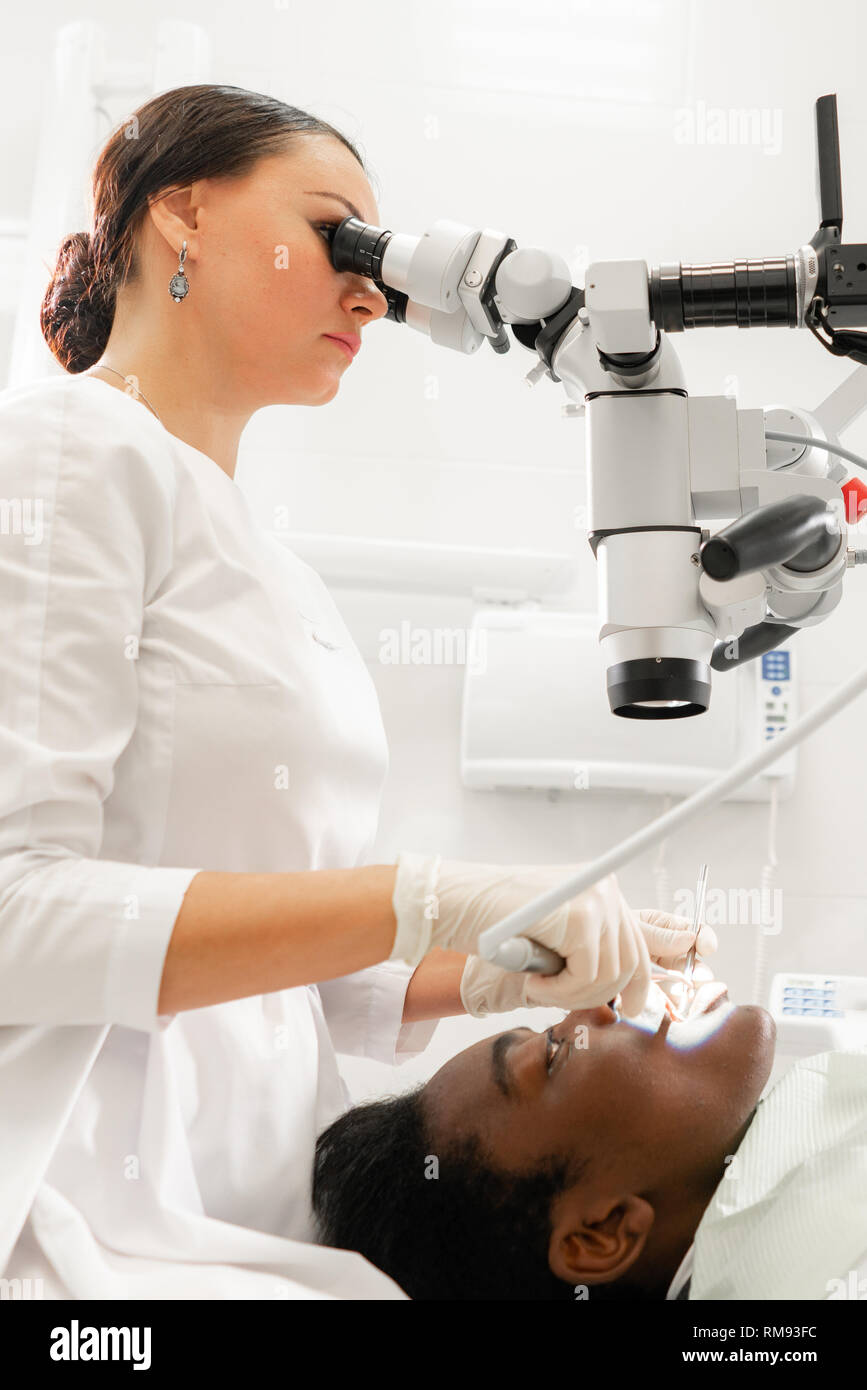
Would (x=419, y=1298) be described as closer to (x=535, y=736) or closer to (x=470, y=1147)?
(x=470, y=1147)

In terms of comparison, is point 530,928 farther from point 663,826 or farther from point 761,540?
point 761,540

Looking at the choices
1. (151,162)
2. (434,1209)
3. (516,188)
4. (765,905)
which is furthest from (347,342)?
(765,905)

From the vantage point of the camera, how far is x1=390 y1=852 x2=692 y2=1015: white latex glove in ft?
2.93

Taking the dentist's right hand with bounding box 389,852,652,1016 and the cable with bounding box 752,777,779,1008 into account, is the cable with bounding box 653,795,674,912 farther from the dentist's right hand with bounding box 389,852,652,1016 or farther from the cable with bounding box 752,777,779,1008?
the dentist's right hand with bounding box 389,852,652,1016

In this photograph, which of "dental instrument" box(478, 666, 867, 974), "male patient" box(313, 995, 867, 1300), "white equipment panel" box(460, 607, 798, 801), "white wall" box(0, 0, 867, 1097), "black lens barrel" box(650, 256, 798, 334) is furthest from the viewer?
"white wall" box(0, 0, 867, 1097)

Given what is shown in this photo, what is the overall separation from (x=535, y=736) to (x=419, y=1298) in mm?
938

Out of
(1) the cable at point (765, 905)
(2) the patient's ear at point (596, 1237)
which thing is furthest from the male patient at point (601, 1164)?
(1) the cable at point (765, 905)

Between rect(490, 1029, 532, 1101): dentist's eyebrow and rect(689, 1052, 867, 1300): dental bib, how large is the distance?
0.22 m

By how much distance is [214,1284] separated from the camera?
92cm

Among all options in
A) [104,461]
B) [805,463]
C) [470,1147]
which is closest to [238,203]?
[104,461]

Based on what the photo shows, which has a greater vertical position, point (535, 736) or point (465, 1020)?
point (535, 736)

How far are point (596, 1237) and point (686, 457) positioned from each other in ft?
2.34

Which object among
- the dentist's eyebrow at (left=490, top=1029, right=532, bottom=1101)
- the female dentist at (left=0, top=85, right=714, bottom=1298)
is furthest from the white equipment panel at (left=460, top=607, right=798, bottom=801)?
the dentist's eyebrow at (left=490, top=1029, right=532, bottom=1101)

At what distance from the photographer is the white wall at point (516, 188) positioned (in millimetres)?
2082
